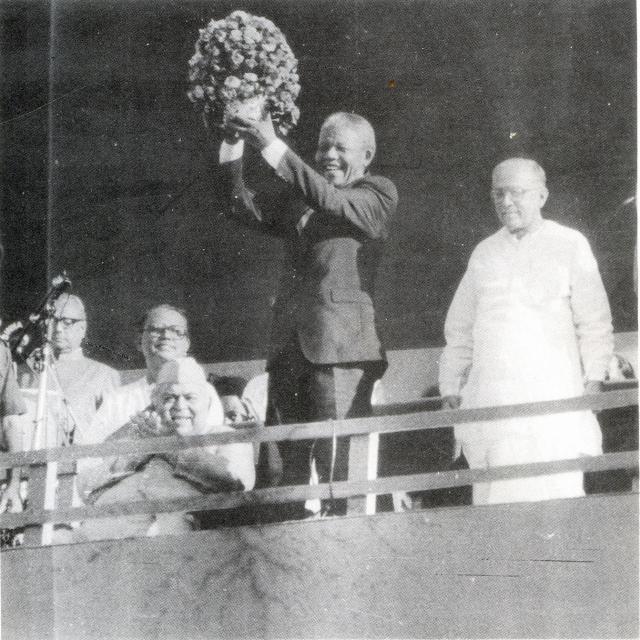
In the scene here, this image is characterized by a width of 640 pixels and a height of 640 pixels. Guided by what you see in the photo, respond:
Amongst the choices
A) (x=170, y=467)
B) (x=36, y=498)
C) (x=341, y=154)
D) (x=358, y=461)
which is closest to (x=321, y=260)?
(x=341, y=154)

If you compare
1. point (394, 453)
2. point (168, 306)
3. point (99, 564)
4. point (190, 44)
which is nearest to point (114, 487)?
point (99, 564)

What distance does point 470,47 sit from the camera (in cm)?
326

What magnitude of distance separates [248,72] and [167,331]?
0.84 m

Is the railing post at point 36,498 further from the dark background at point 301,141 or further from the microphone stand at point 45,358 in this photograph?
the dark background at point 301,141

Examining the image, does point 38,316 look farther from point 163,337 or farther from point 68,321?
point 163,337

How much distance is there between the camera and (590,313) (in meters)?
3.03

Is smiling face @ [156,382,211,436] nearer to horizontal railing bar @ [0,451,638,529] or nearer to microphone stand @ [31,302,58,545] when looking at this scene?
horizontal railing bar @ [0,451,638,529]

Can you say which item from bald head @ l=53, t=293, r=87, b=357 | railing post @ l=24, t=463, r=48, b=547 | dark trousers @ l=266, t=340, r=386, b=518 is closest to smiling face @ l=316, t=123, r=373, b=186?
dark trousers @ l=266, t=340, r=386, b=518

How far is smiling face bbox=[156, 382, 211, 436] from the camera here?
319 cm

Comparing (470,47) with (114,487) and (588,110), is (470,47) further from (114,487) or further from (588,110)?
(114,487)

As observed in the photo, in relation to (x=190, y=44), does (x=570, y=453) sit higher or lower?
lower

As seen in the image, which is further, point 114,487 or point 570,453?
point 114,487

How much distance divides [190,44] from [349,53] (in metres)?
0.52

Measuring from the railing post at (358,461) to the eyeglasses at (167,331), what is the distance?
2.20 feet
